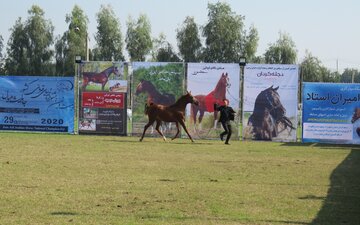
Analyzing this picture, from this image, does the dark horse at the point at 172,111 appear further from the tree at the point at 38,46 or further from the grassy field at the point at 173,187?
the tree at the point at 38,46

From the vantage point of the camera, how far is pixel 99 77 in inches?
988

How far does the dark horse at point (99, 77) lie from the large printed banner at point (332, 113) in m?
8.40

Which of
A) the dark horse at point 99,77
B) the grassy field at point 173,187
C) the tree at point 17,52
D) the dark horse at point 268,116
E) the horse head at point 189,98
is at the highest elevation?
the tree at point 17,52

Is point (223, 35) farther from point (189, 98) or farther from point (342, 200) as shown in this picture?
point (342, 200)

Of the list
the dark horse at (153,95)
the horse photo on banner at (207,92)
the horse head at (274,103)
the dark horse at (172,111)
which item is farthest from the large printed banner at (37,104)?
the horse head at (274,103)

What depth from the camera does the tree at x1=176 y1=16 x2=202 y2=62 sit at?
5541cm

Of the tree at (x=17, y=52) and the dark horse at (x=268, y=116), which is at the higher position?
the tree at (x=17, y=52)

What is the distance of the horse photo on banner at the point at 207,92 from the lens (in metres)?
24.1

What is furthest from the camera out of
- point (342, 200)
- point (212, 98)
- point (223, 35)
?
point (223, 35)

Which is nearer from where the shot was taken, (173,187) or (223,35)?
(173,187)

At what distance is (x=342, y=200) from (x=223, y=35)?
4570 cm

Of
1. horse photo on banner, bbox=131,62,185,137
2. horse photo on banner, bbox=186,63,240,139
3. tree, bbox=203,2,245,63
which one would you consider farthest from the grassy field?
tree, bbox=203,2,245,63

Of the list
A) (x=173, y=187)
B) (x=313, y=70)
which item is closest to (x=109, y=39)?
(x=313, y=70)

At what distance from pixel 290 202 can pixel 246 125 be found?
1528 cm
